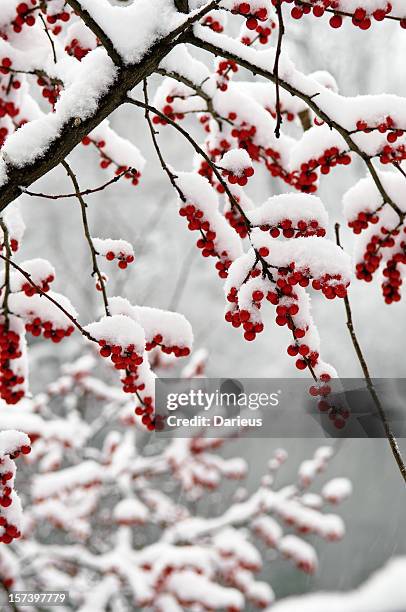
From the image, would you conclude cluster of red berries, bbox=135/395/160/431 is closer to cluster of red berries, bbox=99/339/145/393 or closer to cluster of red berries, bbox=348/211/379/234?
cluster of red berries, bbox=99/339/145/393

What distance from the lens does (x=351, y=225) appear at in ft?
6.17

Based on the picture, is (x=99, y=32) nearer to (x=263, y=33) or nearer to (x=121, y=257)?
(x=121, y=257)

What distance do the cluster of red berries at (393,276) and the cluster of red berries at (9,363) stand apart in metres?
1.17

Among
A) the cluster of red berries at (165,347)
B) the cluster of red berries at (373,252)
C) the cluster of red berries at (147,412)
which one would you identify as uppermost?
the cluster of red berries at (373,252)

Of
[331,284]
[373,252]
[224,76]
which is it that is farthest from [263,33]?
[331,284]

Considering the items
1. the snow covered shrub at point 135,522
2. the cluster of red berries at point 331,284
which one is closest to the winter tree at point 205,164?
the cluster of red berries at point 331,284

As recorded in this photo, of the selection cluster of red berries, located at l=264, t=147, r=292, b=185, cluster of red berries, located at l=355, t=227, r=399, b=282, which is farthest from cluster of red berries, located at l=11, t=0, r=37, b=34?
cluster of red berries, located at l=355, t=227, r=399, b=282

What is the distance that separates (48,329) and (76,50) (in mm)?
987

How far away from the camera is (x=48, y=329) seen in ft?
6.28

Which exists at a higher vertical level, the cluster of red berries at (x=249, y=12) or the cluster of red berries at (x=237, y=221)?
the cluster of red berries at (x=249, y=12)

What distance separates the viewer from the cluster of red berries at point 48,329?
1.89 meters

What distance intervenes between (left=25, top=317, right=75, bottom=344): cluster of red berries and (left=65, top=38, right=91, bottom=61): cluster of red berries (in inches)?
36.8

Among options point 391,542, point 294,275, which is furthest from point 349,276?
point 391,542

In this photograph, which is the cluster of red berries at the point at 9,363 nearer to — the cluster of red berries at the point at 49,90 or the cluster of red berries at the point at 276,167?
the cluster of red berries at the point at 49,90
